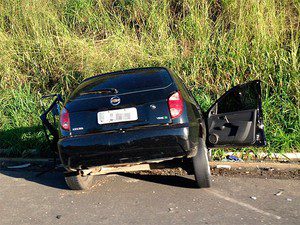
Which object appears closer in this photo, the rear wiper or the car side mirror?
A: the rear wiper

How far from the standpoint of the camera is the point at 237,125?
16.9ft

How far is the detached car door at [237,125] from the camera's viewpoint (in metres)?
4.96

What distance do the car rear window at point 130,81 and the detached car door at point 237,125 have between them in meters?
0.93

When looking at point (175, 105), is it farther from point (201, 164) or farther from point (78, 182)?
point (78, 182)

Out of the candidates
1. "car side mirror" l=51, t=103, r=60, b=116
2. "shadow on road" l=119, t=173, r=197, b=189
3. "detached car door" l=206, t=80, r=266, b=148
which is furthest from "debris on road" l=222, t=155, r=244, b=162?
"car side mirror" l=51, t=103, r=60, b=116

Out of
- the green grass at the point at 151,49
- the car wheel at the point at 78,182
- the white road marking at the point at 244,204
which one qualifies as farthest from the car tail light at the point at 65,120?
the green grass at the point at 151,49

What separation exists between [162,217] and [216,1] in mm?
6525

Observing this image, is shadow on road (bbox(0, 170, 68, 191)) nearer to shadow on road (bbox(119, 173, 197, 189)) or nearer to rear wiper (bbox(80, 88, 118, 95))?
shadow on road (bbox(119, 173, 197, 189))

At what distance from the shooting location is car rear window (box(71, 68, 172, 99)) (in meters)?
4.32

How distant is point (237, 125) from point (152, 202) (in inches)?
64.9

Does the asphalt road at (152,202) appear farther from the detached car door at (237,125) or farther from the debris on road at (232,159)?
the debris on road at (232,159)

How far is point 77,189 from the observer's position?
15.8 feet

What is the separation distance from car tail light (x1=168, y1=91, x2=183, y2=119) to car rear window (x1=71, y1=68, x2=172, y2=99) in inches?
9.5

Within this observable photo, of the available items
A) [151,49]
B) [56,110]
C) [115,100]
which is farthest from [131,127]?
[151,49]
